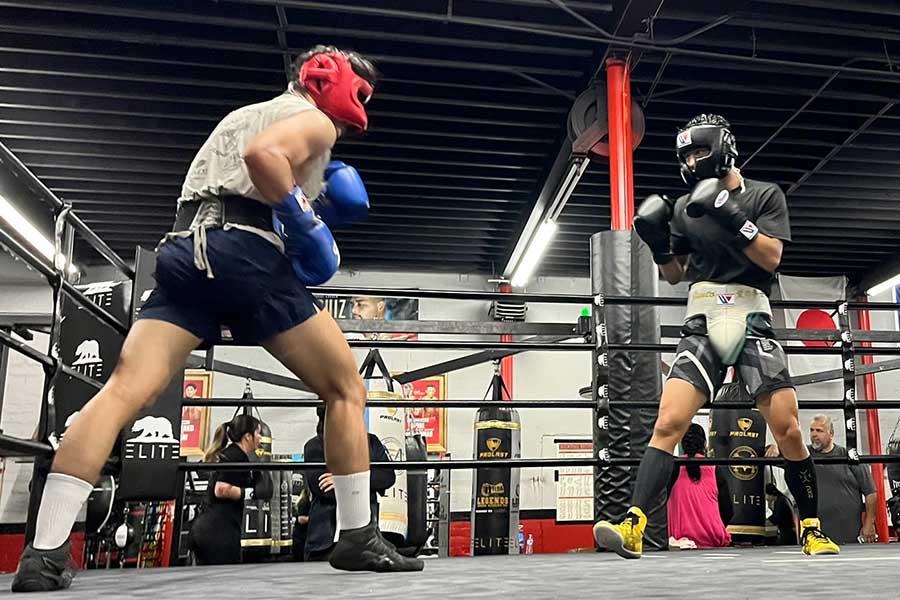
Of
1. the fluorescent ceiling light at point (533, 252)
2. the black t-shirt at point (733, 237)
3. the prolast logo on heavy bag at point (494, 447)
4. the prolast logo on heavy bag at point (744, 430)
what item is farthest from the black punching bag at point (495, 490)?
the black t-shirt at point (733, 237)

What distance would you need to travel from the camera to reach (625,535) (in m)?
2.51

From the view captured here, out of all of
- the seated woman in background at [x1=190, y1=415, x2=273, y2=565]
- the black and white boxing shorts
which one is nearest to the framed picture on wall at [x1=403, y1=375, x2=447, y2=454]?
the seated woman in background at [x1=190, y1=415, x2=273, y2=565]

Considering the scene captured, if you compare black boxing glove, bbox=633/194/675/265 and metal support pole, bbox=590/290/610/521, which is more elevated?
black boxing glove, bbox=633/194/675/265

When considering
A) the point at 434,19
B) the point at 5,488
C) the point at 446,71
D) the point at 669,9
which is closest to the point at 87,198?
the point at 5,488

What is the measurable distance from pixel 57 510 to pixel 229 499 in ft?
8.02

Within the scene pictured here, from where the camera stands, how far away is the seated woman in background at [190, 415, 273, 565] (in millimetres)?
4023

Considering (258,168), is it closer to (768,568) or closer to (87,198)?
(768,568)

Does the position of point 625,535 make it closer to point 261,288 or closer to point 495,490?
point 261,288

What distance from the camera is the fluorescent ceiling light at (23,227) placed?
8.11 meters

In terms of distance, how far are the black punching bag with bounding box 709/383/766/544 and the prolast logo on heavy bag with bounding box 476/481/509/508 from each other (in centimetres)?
171

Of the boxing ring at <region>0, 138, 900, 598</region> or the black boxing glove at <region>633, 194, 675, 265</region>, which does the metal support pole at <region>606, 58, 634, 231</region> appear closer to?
the boxing ring at <region>0, 138, 900, 598</region>

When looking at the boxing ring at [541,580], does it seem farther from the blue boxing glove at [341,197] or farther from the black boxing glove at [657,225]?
the black boxing glove at [657,225]

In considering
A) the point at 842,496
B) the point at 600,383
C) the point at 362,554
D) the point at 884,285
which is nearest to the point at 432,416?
the point at 842,496

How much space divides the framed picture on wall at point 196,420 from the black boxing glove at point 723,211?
25.1 feet
